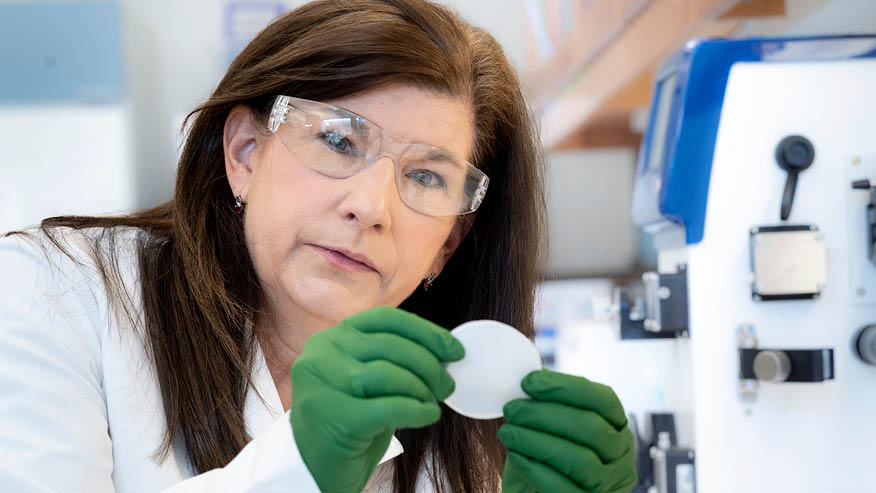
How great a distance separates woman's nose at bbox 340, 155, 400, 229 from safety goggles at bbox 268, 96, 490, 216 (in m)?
0.01

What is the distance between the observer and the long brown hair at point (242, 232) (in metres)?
1.34

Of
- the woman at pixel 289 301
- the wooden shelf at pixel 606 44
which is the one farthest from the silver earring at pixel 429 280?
the wooden shelf at pixel 606 44

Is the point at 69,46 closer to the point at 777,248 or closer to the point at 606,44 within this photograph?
the point at 606,44

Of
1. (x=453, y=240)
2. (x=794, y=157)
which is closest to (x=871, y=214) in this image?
(x=794, y=157)

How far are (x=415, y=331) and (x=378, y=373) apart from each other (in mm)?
83

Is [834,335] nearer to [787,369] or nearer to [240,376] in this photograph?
[787,369]

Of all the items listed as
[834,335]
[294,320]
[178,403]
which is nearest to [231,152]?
[294,320]

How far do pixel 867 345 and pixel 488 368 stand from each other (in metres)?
1.04

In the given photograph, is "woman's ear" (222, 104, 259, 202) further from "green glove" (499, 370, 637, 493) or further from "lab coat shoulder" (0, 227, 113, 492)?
"green glove" (499, 370, 637, 493)

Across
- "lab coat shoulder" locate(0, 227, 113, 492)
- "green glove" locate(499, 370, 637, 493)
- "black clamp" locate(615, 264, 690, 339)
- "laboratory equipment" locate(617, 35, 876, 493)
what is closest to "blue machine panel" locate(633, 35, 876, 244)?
"laboratory equipment" locate(617, 35, 876, 493)

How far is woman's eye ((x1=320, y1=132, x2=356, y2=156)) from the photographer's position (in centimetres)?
131

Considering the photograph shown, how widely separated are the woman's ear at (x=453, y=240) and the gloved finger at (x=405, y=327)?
1.95 ft

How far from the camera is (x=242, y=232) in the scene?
4.93 ft

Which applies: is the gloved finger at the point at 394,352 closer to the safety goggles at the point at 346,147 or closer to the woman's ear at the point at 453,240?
the safety goggles at the point at 346,147
